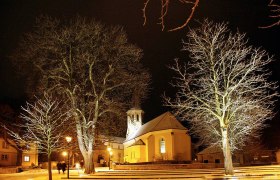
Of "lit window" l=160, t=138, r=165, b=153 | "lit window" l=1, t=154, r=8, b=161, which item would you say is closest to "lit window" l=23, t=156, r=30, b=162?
"lit window" l=1, t=154, r=8, b=161

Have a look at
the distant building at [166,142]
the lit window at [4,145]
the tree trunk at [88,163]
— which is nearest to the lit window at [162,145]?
Answer: the distant building at [166,142]

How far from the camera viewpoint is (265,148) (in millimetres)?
53844

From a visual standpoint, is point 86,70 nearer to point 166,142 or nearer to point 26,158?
point 166,142

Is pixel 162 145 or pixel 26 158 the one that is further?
pixel 26 158

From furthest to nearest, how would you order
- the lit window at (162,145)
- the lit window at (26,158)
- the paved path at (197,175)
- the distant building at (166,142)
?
the lit window at (26,158), the lit window at (162,145), the distant building at (166,142), the paved path at (197,175)

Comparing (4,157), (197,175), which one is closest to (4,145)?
(4,157)

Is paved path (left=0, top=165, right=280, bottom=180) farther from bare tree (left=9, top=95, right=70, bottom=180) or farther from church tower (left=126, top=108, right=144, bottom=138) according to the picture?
church tower (left=126, top=108, right=144, bottom=138)

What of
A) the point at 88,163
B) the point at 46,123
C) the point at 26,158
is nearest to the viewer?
the point at 46,123

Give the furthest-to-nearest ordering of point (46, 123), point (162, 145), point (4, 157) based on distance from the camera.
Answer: point (162, 145) < point (4, 157) < point (46, 123)

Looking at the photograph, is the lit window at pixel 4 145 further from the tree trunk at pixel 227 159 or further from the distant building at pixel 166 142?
the tree trunk at pixel 227 159

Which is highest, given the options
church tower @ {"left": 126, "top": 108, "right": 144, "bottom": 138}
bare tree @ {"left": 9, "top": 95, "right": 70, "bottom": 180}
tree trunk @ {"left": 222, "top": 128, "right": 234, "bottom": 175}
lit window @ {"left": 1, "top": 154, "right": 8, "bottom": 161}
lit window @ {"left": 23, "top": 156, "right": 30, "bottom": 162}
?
church tower @ {"left": 126, "top": 108, "right": 144, "bottom": 138}

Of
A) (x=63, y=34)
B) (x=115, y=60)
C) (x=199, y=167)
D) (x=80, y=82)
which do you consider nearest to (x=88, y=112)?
(x=80, y=82)

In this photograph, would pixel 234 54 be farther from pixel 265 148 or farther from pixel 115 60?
pixel 265 148

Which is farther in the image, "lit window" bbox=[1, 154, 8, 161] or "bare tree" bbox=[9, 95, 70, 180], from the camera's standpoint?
"lit window" bbox=[1, 154, 8, 161]
